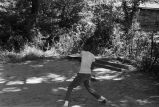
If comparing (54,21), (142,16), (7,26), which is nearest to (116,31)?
(54,21)

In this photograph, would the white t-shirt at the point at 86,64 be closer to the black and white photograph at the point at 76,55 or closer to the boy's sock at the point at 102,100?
the black and white photograph at the point at 76,55

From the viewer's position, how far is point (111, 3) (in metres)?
17.0

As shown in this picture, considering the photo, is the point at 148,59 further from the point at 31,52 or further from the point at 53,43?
the point at 53,43

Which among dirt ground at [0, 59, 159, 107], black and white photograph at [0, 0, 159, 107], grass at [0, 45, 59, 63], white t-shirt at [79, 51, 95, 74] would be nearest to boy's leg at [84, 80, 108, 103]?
black and white photograph at [0, 0, 159, 107]

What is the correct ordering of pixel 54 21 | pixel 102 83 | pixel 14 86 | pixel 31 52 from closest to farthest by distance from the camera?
pixel 14 86 → pixel 102 83 → pixel 31 52 → pixel 54 21

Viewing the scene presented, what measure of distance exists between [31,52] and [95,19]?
4408mm

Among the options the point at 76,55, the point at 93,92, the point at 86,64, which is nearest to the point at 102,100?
the point at 93,92

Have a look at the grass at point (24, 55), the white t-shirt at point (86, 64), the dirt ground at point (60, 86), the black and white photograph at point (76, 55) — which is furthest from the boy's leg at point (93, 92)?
the grass at point (24, 55)

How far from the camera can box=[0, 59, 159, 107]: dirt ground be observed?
7023 mm

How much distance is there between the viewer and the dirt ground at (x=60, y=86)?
23.0ft

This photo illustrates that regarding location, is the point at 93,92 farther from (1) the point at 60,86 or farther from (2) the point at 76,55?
(1) the point at 60,86

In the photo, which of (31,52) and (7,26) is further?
(7,26)

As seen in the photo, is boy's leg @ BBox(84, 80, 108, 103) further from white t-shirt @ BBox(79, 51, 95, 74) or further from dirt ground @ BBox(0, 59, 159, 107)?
white t-shirt @ BBox(79, 51, 95, 74)

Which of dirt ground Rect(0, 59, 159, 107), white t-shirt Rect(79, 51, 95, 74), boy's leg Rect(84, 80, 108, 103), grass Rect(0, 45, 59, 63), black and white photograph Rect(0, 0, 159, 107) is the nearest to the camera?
white t-shirt Rect(79, 51, 95, 74)
